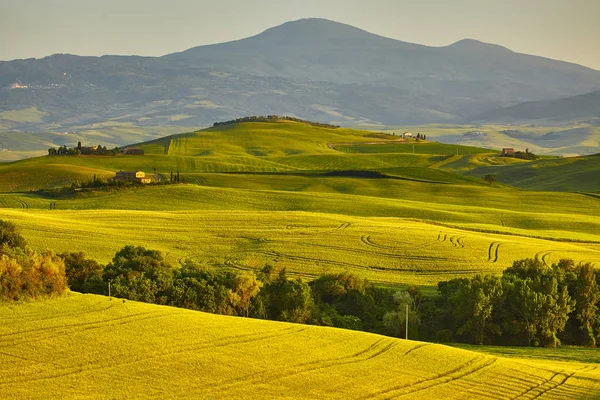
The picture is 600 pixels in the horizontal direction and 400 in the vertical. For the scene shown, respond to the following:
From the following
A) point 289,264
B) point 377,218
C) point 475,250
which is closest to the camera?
point 289,264

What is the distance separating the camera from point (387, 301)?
194 ft

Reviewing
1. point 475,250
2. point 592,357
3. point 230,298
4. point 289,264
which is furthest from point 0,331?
point 475,250

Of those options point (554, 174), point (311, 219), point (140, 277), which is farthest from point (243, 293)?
point (554, 174)


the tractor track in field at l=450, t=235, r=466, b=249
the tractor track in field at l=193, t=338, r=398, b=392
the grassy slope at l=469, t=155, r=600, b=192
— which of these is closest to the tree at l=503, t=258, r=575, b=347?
the tractor track in field at l=193, t=338, r=398, b=392

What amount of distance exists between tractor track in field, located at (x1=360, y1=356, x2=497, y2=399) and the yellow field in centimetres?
2713

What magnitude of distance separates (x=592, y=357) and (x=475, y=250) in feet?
96.9

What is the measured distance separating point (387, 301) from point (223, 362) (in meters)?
25.4

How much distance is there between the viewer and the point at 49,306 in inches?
1626

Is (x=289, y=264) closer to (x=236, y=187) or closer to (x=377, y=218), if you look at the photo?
(x=377, y=218)

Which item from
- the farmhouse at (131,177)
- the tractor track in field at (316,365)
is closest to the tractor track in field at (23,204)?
the farmhouse at (131,177)

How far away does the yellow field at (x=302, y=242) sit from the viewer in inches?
2781

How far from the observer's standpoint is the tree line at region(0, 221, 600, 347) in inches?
2132

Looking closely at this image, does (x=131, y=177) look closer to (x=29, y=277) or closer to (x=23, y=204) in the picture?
(x=23, y=204)

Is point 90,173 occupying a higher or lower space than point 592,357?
higher
